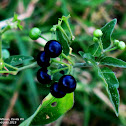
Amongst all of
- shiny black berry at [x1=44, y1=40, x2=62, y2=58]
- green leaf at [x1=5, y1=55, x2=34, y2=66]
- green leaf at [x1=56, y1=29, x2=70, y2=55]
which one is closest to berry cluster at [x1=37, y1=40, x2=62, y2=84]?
shiny black berry at [x1=44, y1=40, x2=62, y2=58]

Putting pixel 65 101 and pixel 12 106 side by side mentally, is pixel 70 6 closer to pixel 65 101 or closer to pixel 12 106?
pixel 12 106

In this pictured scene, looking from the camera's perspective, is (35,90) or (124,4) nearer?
(35,90)

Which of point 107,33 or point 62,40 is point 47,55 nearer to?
point 62,40

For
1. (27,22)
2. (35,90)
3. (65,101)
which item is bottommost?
(65,101)

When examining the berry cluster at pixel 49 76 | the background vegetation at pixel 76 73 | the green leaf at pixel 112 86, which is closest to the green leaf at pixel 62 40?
the berry cluster at pixel 49 76

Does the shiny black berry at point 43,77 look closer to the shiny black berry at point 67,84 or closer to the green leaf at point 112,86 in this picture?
the shiny black berry at point 67,84

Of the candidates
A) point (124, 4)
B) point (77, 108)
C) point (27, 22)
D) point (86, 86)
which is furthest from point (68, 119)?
point (124, 4)
